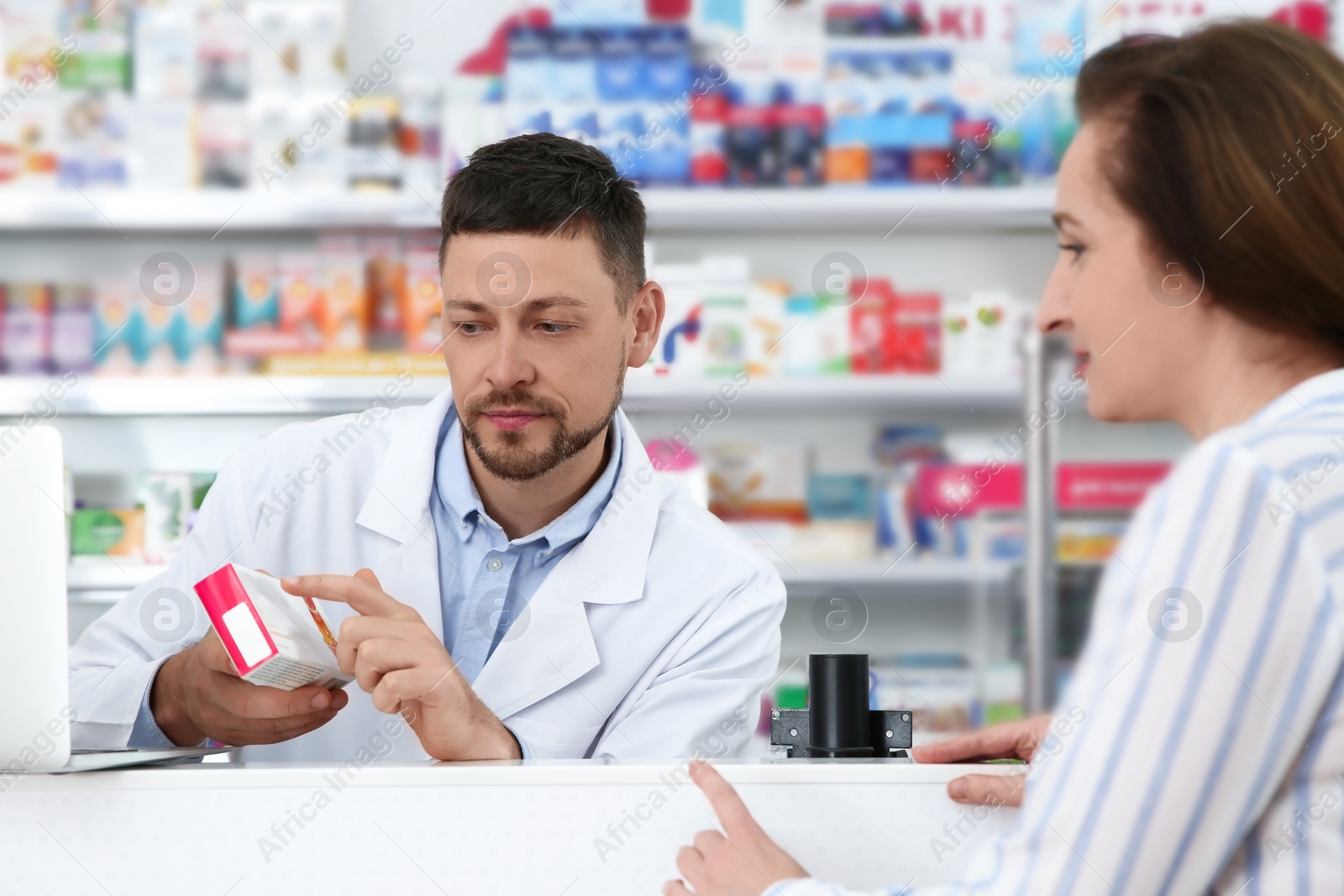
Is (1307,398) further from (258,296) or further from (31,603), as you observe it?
(258,296)

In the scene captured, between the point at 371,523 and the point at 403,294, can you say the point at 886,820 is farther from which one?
the point at 403,294

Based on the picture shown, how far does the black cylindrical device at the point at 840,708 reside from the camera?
0.82 m

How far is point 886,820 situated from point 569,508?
76cm

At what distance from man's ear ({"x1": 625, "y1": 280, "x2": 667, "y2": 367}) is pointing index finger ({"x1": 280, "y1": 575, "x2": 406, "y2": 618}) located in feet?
2.32

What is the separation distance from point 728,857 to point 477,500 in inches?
31.3

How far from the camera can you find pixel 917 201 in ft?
8.84

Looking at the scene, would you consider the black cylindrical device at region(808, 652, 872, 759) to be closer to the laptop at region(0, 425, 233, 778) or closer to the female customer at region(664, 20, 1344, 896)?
the female customer at region(664, 20, 1344, 896)

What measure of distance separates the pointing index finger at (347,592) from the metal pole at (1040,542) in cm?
196

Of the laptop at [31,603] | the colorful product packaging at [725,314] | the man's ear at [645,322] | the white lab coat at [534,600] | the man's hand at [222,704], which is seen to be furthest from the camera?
the colorful product packaging at [725,314]

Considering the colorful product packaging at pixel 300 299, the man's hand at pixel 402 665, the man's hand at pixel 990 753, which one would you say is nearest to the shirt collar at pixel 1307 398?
the man's hand at pixel 990 753

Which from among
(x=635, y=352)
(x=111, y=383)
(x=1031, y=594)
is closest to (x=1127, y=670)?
(x=635, y=352)

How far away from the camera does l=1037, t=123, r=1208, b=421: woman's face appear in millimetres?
659

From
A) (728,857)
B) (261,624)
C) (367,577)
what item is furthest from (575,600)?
(728,857)

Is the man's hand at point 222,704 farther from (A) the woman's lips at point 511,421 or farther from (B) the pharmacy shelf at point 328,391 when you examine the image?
(B) the pharmacy shelf at point 328,391
